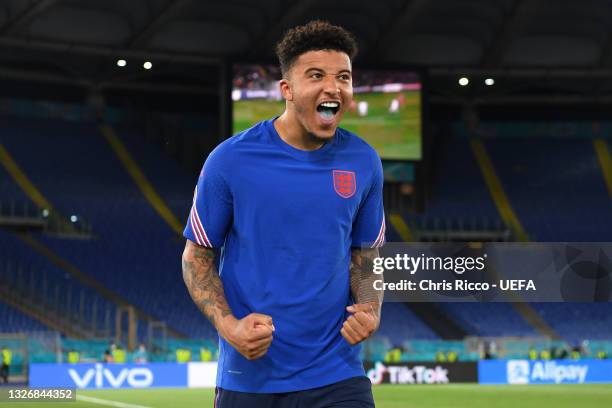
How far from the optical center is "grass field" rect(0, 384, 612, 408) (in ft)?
66.4

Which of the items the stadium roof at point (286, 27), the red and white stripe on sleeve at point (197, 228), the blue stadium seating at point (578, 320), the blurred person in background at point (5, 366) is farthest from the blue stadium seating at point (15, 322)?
the red and white stripe on sleeve at point (197, 228)

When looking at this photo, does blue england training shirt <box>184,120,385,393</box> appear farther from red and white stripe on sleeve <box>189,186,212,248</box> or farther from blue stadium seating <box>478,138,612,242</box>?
blue stadium seating <box>478,138,612,242</box>

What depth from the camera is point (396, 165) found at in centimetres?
3956

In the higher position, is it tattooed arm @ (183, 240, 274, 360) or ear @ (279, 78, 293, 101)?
ear @ (279, 78, 293, 101)

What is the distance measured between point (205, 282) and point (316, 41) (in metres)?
1.01

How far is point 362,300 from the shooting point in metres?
4.15

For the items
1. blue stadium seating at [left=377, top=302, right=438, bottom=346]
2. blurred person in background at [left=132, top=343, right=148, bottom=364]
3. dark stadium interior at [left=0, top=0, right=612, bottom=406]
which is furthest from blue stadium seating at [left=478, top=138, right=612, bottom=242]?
blurred person in background at [left=132, top=343, right=148, bottom=364]

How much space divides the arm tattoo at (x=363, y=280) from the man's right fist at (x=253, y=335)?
0.43 metres

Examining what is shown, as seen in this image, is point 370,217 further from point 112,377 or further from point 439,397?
point 112,377

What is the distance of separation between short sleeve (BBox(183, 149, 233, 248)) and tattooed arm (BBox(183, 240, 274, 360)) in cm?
12

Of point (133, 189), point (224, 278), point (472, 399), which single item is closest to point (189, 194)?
point (133, 189)

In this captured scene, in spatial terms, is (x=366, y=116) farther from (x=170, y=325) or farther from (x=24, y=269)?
(x=24, y=269)

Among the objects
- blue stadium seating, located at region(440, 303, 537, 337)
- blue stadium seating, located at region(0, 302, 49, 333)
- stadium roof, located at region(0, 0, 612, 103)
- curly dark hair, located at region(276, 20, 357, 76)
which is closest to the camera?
curly dark hair, located at region(276, 20, 357, 76)

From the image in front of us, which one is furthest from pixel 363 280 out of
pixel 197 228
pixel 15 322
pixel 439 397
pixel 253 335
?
pixel 15 322
